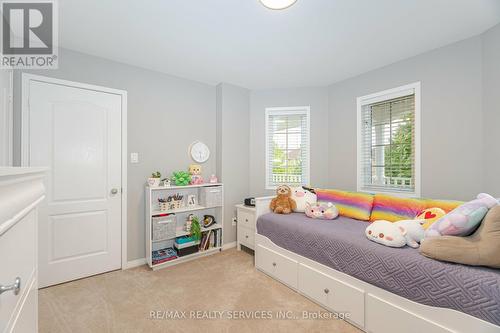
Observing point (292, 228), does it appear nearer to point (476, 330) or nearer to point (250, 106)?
point (476, 330)

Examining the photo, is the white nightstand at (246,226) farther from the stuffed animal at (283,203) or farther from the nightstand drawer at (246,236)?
the stuffed animal at (283,203)

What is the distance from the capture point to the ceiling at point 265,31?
1.70m

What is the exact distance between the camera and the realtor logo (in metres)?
1.73

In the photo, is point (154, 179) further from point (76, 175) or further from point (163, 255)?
point (163, 255)

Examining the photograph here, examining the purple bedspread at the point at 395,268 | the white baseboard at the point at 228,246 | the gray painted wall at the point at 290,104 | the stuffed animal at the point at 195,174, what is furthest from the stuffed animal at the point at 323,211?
the stuffed animal at the point at 195,174

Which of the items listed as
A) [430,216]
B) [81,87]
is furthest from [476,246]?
[81,87]

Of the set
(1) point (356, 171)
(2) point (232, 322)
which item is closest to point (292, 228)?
(2) point (232, 322)

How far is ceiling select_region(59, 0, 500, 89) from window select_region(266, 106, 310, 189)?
0.80 m

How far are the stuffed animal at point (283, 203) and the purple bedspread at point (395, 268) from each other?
0.29 metres

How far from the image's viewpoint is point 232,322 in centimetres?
170

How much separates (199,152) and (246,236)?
1343 mm

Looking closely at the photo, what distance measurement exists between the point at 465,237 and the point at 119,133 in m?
3.15

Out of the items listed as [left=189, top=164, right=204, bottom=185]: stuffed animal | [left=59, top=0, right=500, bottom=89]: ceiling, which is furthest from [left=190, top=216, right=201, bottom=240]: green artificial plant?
[left=59, top=0, right=500, bottom=89]: ceiling

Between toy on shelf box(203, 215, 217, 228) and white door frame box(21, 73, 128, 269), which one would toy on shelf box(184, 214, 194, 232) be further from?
white door frame box(21, 73, 128, 269)
